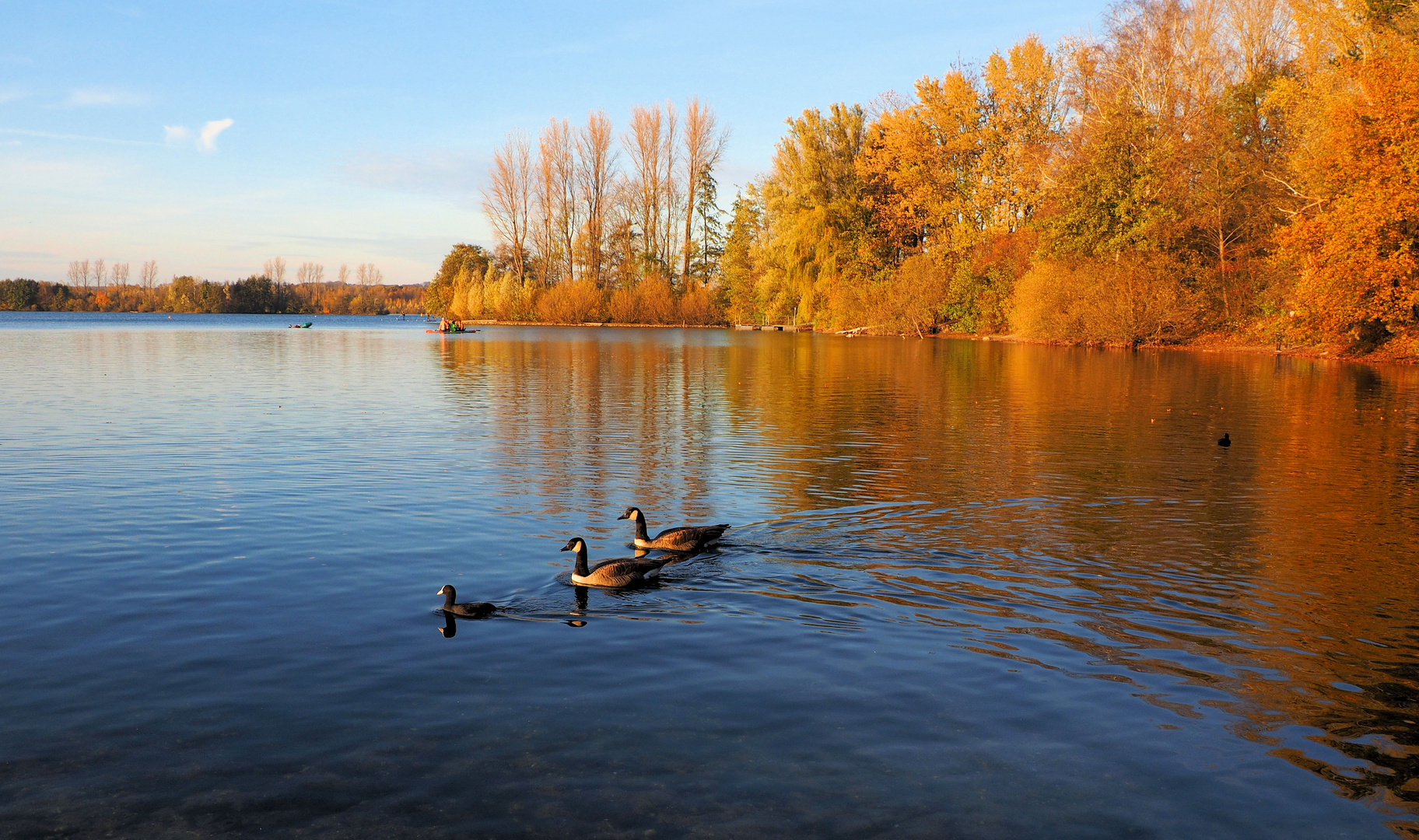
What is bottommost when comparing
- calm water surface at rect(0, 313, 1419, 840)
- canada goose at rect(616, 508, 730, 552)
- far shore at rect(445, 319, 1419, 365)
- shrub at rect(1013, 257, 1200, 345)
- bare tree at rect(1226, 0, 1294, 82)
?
calm water surface at rect(0, 313, 1419, 840)

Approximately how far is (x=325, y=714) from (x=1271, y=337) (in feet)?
175

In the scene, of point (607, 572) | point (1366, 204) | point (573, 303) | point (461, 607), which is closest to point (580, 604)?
point (607, 572)

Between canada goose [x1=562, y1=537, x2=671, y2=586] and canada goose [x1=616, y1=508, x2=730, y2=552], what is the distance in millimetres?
694

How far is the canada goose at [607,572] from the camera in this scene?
32.0 ft

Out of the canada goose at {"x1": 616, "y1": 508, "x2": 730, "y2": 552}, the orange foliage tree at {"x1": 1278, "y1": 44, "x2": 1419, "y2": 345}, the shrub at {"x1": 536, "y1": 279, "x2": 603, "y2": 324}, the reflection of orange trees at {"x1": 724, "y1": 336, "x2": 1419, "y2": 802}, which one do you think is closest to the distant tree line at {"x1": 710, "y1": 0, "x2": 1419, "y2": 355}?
the orange foliage tree at {"x1": 1278, "y1": 44, "x2": 1419, "y2": 345}

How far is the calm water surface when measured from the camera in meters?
5.70

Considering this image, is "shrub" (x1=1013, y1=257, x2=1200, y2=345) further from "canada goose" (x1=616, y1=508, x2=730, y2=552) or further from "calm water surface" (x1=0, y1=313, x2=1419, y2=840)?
"canada goose" (x1=616, y1=508, x2=730, y2=552)

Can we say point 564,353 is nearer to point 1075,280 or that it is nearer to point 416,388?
point 416,388

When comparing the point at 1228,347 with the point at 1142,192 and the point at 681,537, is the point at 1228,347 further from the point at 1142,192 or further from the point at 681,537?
the point at 681,537

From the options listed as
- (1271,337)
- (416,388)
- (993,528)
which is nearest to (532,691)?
(993,528)

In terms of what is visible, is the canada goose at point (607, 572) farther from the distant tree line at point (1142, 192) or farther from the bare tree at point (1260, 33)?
the bare tree at point (1260, 33)

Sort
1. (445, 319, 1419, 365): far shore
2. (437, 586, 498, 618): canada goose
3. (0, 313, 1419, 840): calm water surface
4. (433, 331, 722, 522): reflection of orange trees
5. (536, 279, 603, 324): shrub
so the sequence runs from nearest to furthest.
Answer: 1. (0, 313, 1419, 840): calm water surface
2. (437, 586, 498, 618): canada goose
3. (433, 331, 722, 522): reflection of orange trees
4. (445, 319, 1419, 365): far shore
5. (536, 279, 603, 324): shrub

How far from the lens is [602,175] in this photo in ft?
331

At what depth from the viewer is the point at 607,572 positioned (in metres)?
9.77
